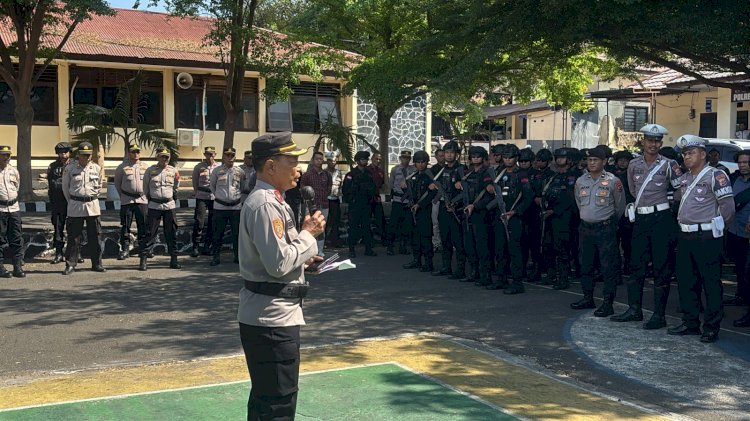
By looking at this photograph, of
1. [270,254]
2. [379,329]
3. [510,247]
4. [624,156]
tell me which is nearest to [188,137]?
[510,247]

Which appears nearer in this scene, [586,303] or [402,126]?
[586,303]

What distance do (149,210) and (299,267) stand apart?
31.5 feet

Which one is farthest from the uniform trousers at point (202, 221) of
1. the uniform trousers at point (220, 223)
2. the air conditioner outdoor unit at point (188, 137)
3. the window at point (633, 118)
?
the window at point (633, 118)

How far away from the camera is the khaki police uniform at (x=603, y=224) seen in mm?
9727

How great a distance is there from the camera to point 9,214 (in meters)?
12.1

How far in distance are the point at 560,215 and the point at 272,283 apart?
8.15 metres

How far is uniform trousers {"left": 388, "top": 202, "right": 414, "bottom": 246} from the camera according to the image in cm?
1537

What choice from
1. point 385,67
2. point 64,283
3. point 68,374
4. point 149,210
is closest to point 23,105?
point 149,210

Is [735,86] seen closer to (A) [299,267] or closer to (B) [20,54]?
(A) [299,267]

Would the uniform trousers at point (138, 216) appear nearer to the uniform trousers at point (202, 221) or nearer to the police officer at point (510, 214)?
the uniform trousers at point (202, 221)

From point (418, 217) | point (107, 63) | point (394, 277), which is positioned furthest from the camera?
point (107, 63)

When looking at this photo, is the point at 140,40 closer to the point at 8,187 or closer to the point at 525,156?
the point at 8,187

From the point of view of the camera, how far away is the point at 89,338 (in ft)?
27.6

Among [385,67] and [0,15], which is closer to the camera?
[385,67]
